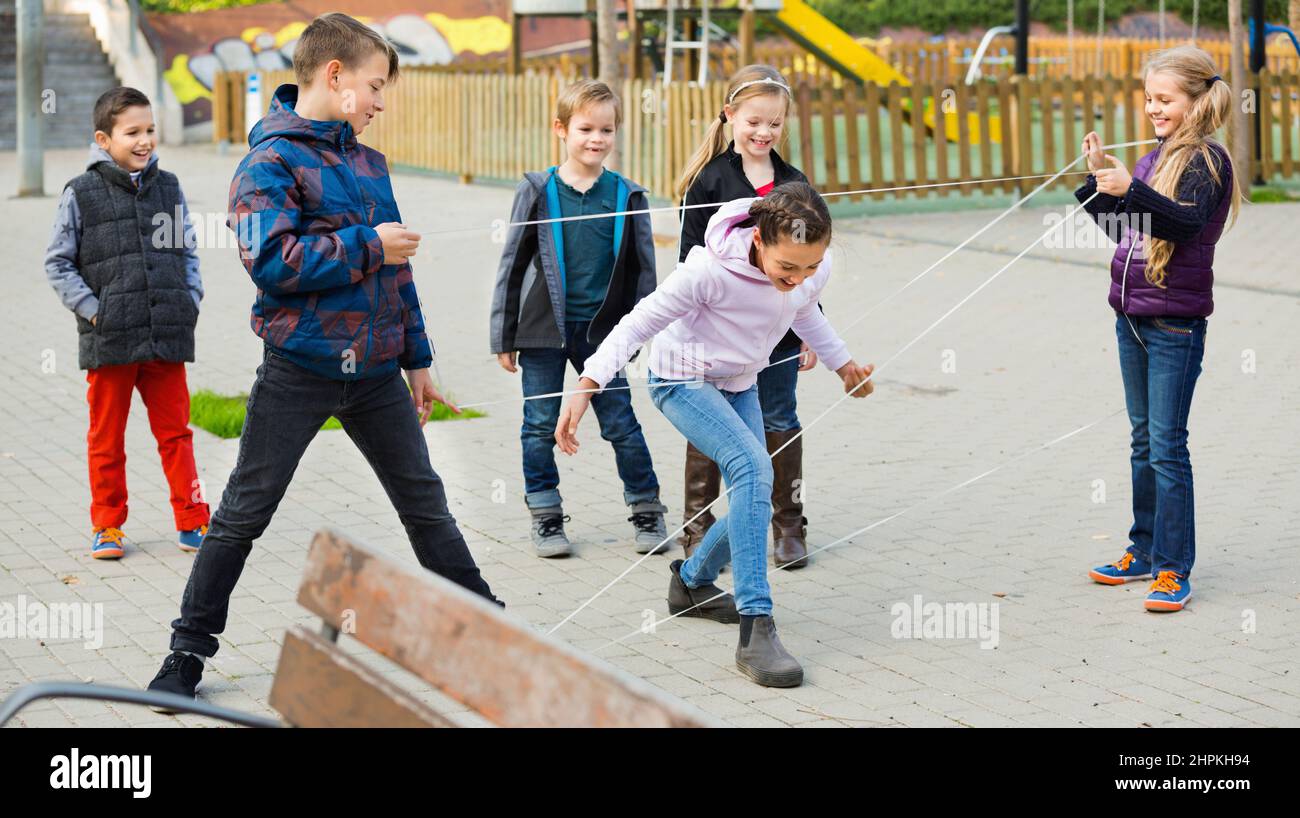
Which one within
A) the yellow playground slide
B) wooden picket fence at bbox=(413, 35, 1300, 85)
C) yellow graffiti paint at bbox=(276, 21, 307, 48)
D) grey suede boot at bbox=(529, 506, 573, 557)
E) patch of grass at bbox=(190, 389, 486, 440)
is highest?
yellow graffiti paint at bbox=(276, 21, 307, 48)

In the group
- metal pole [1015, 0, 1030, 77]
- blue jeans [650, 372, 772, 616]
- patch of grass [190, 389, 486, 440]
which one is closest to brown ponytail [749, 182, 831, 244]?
blue jeans [650, 372, 772, 616]

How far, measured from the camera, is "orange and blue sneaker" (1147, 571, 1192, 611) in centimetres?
558

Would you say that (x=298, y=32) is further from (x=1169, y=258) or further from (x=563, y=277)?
(x=1169, y=258)

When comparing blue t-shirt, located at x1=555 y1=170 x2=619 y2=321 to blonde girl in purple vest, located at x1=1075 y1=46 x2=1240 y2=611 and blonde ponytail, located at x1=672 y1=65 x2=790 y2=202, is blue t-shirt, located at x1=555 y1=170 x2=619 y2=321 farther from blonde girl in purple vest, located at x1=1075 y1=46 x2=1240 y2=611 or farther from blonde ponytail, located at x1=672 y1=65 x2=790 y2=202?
blonde girl in purple vest, located at x1=1075 y1=46 x2=1240 y2=611

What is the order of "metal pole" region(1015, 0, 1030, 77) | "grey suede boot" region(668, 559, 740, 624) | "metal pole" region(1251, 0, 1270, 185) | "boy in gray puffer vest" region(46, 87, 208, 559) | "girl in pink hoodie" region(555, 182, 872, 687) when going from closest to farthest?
"girl in pink hoodie" region(555, 182, 872, 687) < "grey suede boot" region(668, 559, 740, 624) < "boy in gray puffer vest" region(46, 87, 208, 559) < "metal pole" region(1251, 0, 1270, 185) < "metal pole" region(1015, 0, 1030, 77)

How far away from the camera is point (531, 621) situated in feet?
18.3

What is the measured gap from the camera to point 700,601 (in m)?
5.63

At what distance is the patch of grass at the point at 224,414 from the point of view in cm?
852

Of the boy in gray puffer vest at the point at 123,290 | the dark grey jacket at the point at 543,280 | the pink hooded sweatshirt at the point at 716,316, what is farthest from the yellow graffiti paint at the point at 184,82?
the pink hooded sweatshirt at the point at 716,316

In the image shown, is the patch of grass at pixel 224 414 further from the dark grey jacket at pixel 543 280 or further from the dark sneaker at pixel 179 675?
the dark sneaker at pixel 179 675

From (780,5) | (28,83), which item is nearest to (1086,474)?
(780,5)

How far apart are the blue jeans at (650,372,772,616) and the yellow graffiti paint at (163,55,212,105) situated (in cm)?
2518

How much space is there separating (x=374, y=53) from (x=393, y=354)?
0.84 metres

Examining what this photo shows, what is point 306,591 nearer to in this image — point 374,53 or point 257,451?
point 257,451
